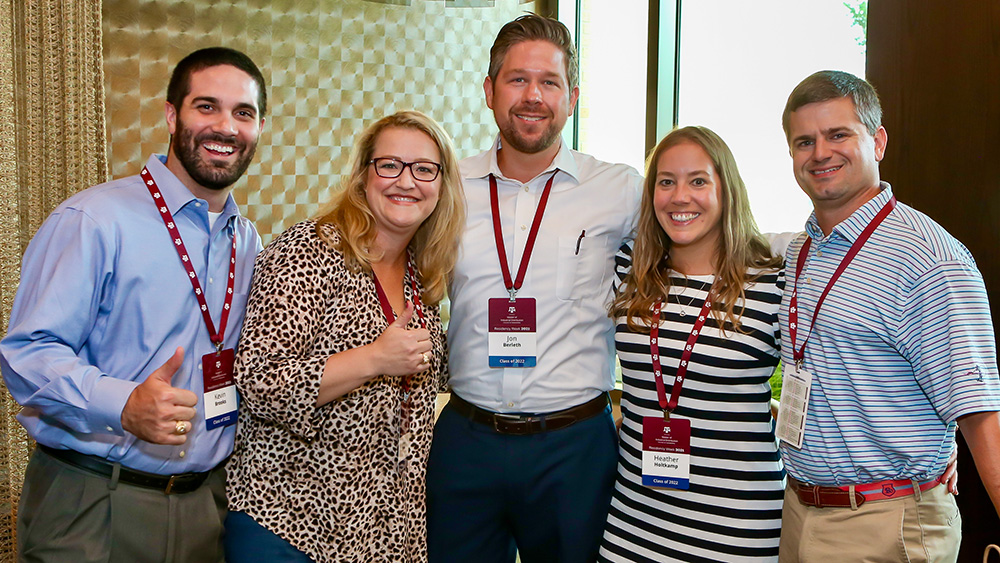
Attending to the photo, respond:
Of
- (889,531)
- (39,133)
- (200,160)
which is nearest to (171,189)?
(200,160)

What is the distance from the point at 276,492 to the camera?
6.46ft

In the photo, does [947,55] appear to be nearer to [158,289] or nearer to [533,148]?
[533,148]

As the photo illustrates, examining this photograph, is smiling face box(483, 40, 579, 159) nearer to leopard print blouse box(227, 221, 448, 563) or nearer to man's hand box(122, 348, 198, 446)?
leopard print blouse box(227, 221, 448, 563)

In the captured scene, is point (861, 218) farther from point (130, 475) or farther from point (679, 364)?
point (130, 475)

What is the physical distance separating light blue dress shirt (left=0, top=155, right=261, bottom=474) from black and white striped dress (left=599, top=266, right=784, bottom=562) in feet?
3.97

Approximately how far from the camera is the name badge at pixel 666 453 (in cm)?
212

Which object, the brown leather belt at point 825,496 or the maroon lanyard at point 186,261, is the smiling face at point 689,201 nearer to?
the brown leather belt at point 825,496

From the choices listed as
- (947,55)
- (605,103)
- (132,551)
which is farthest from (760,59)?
(132,551)

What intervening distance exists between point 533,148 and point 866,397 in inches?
49.2

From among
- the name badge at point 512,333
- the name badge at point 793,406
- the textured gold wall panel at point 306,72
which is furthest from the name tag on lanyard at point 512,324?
the textured gold wall panel at point 306,72

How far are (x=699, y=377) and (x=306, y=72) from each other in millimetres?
2609

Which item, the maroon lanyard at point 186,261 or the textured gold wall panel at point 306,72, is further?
the textured gold wall panel at point 306,72

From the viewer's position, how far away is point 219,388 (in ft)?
6.66

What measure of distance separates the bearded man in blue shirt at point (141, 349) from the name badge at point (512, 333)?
776mm
